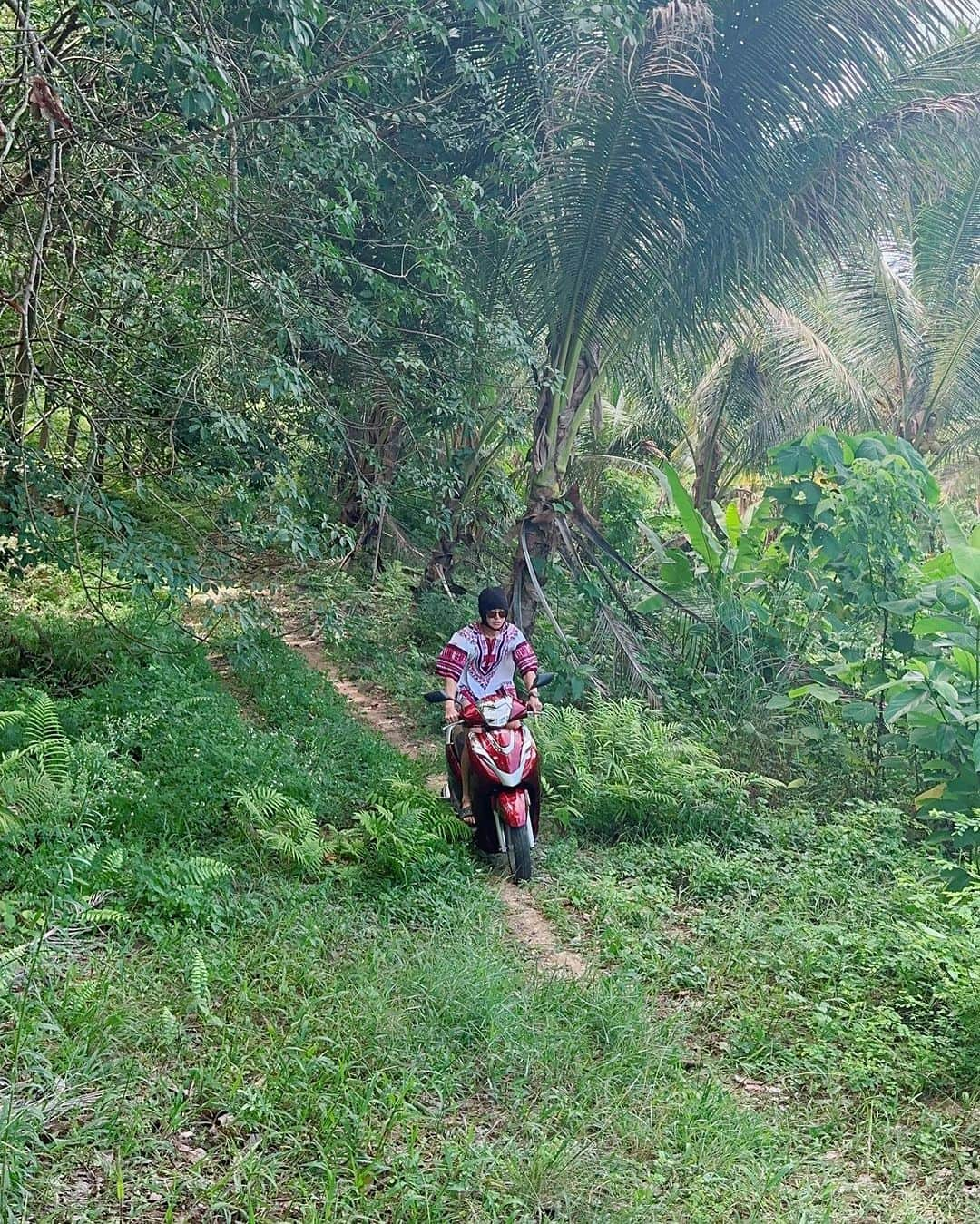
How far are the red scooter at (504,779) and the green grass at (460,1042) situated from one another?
8.7 inches

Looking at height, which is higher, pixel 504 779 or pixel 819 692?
pixel 504 779

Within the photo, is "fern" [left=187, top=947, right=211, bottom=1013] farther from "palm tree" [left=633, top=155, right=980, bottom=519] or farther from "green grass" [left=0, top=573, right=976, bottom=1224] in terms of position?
"palm tree" [left=633, top=155, right=980, bottom=519]

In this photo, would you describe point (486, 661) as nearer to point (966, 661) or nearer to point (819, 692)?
point (819, 692)

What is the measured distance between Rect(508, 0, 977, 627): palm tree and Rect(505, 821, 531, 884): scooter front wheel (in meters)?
4.13

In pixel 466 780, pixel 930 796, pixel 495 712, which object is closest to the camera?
pixel 495 712

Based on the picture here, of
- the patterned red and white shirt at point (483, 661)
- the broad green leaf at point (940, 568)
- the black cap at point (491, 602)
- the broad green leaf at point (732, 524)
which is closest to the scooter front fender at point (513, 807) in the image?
the patterned red and white shirt at point (483, 661)

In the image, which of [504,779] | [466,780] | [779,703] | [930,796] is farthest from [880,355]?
[504,779]

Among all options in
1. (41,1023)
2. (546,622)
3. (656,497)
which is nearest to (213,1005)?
(41,1023)

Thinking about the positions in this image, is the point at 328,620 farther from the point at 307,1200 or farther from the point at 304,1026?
the point at 307,1200

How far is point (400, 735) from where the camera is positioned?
8.52m

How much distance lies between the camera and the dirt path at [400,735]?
16.2ft

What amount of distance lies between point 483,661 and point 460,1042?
9.09 feet

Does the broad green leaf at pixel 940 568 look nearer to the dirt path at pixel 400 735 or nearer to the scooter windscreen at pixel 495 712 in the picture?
the scooter windscreen at pixel 495 712

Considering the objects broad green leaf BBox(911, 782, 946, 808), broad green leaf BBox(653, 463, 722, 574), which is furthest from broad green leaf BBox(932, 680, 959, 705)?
broad green leaf BBox(653, 463, 722, 574)
